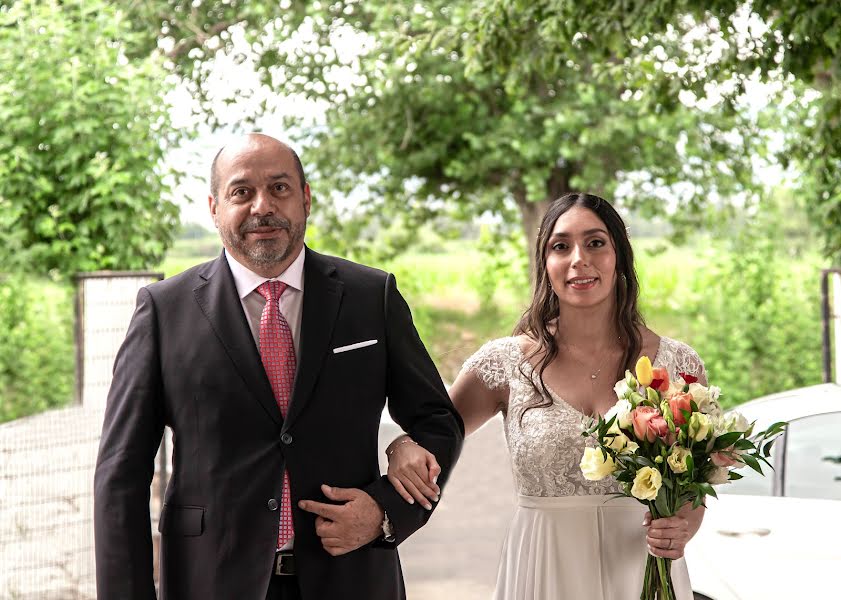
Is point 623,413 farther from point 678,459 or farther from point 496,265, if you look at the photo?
point 496,265

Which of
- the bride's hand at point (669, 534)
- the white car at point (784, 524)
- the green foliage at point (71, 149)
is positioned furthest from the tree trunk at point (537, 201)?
the bride's hand at point (669, 534)

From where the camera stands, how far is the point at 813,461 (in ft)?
11.5

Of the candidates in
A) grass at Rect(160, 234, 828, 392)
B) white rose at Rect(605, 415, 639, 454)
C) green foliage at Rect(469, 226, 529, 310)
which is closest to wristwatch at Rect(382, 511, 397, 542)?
white rose at Rect(605, 415, 639, 454)

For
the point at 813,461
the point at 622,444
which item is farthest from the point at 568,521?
the point at 813,461

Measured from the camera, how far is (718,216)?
971 centimetres

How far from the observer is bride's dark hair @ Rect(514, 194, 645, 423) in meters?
2.80

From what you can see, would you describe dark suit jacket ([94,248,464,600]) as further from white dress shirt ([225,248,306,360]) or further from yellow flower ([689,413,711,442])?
yellow flower ([689,413,711,442])

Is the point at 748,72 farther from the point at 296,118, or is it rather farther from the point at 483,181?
the point at 296,118

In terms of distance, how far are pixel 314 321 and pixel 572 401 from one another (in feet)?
2.75

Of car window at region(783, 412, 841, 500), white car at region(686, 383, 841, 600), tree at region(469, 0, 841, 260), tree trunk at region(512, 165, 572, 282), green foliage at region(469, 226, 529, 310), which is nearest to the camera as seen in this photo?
white car at region(686, 383, 841, 600)

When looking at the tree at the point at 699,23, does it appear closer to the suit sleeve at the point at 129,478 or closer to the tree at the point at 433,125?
the tree at the point at 433,125

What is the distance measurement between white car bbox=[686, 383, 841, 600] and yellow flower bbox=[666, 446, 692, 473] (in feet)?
3.93

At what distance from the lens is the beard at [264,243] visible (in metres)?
2.20

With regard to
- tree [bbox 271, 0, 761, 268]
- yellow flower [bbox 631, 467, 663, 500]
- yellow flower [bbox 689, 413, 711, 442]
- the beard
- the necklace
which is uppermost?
tree [bbox 271, 0, 761, 268]
